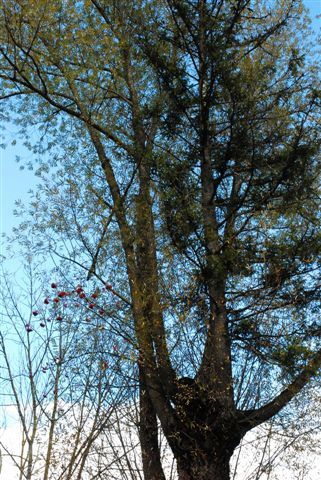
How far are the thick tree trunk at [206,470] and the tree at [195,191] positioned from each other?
2 cm

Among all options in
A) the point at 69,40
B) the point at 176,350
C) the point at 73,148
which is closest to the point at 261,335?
the point at 176,350

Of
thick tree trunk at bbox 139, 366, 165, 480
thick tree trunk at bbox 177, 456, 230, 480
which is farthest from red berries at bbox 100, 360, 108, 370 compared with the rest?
thick tree trunk at bbox 177, 456, 230, 480

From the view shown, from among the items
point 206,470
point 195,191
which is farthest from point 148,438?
point 195,191

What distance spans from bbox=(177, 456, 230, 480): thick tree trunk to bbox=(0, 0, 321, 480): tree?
0.02 metres

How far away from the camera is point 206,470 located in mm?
6660

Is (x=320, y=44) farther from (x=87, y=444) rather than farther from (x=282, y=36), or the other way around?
(x=87, y=444)

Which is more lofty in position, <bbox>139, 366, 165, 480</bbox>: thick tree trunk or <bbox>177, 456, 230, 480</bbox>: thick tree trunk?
<bbox>139, 366, 165, 480</bbox>: thick tree trunk

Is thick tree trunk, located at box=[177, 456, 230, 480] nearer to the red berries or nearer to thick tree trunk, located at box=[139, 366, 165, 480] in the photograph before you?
thick tree trunk, located at box=[139, 366, 165, 480]

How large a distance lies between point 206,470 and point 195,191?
316 centimetres

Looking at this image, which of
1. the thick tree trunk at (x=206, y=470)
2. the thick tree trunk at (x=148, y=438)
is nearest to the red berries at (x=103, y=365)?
the thick tree trunk at (x=148, y=438)

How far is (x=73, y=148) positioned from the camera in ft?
30.7

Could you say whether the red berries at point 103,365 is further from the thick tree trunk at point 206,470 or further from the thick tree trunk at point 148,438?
the thick tree trunk at point 206,470

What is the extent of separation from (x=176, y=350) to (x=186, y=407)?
62 cm

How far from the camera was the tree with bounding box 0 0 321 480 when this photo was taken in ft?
22.9
